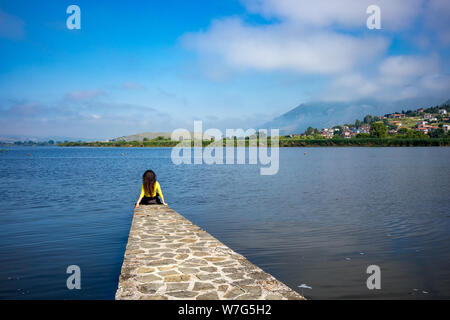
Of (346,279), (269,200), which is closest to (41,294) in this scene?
(346,279)

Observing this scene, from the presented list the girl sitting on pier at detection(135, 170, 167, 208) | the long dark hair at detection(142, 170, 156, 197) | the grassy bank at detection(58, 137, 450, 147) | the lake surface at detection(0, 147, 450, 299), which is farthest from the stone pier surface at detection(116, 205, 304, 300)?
the grassy bank at detection(58, 137, 450, 147)

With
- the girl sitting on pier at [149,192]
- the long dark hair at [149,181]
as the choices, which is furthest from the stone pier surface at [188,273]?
the girl sitting on pier at [149,192]

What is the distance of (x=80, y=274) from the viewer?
24.3 ft

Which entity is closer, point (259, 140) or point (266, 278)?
point (266, 278)

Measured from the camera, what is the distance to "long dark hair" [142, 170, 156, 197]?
1278cm

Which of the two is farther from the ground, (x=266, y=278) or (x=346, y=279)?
(x=266, y=278)

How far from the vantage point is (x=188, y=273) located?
6.09 m

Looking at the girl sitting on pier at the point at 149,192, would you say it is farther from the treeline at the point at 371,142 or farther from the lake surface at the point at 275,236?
the treeline at the point at 371,142

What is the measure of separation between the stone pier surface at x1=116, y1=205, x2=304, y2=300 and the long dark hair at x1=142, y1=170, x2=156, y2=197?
12.7 feet

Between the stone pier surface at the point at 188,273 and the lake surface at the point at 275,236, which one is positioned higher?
the stone pier surface at the point at 188,273

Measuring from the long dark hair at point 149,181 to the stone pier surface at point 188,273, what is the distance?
386 centimetres

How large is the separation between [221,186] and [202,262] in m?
16.7

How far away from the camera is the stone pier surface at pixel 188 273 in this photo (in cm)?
522
